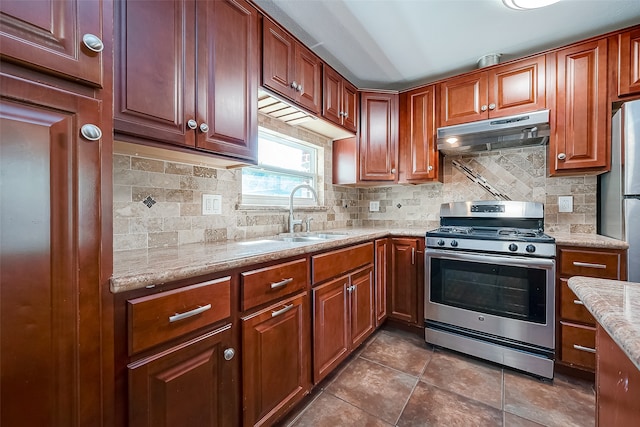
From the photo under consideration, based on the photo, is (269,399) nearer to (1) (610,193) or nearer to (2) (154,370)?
(2) (154,370)

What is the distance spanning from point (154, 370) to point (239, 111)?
119 centimetres

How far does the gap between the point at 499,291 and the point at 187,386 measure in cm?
199

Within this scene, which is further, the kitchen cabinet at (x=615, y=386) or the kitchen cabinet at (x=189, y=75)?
the kitchen cabinet at (x=189, y=75)

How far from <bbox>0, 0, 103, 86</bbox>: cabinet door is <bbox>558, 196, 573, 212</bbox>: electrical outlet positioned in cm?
304

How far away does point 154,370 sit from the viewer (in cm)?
85

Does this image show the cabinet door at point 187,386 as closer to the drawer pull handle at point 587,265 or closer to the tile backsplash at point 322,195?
the tile backsplash at point 322,195

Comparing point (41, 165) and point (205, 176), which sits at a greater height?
point (205, 176)

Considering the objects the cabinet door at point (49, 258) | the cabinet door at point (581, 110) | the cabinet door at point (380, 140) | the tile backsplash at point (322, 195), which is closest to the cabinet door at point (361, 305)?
the tile backsplash at point (322, 195)

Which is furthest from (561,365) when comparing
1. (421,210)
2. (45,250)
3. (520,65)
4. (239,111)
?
(45,250)

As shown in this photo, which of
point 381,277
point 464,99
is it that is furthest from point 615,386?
point 464,99

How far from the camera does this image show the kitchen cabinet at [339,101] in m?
2.11

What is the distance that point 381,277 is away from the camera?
7.54ft

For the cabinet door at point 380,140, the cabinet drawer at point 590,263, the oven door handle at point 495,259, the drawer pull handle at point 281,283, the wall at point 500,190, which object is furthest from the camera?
the cabinet door at point 380,140

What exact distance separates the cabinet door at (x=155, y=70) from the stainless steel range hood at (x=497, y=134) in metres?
2.07
